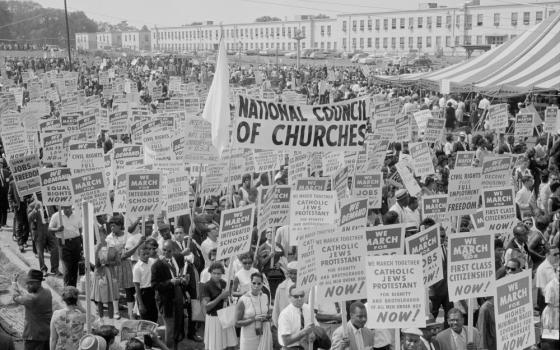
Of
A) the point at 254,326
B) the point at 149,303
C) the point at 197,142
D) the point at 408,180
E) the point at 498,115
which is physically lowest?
the point at 149,303

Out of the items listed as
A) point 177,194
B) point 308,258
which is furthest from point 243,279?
point 177,194

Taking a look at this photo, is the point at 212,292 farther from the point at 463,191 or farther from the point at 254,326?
the point at 463,191

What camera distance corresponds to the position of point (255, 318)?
816 cm

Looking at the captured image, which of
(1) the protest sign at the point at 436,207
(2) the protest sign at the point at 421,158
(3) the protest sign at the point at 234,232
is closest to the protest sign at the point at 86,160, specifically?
Answer: (3) the protest sign at the point at 234,232

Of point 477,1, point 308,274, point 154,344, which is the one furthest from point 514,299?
point 477,1

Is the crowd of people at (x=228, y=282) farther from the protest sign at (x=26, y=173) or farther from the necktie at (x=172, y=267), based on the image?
the protest sign at (x=26, y=173)

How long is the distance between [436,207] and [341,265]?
3893 mm

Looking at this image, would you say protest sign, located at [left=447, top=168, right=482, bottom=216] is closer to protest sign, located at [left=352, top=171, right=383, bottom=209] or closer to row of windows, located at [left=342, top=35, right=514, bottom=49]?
protest sign, located at [left=352, top=171, right=383, bottom=209]

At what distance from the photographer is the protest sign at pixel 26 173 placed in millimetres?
12609

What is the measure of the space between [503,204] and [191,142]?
5469mm

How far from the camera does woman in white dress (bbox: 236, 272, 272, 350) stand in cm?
816

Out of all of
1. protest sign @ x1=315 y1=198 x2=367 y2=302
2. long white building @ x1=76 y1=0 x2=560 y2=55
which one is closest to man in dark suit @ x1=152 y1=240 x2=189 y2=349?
protest sign @ x1=315 y1=198 x2=367 y2=302

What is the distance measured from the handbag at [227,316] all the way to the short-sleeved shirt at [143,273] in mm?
1589

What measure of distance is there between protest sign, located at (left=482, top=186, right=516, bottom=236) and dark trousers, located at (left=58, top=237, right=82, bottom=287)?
568 cm
